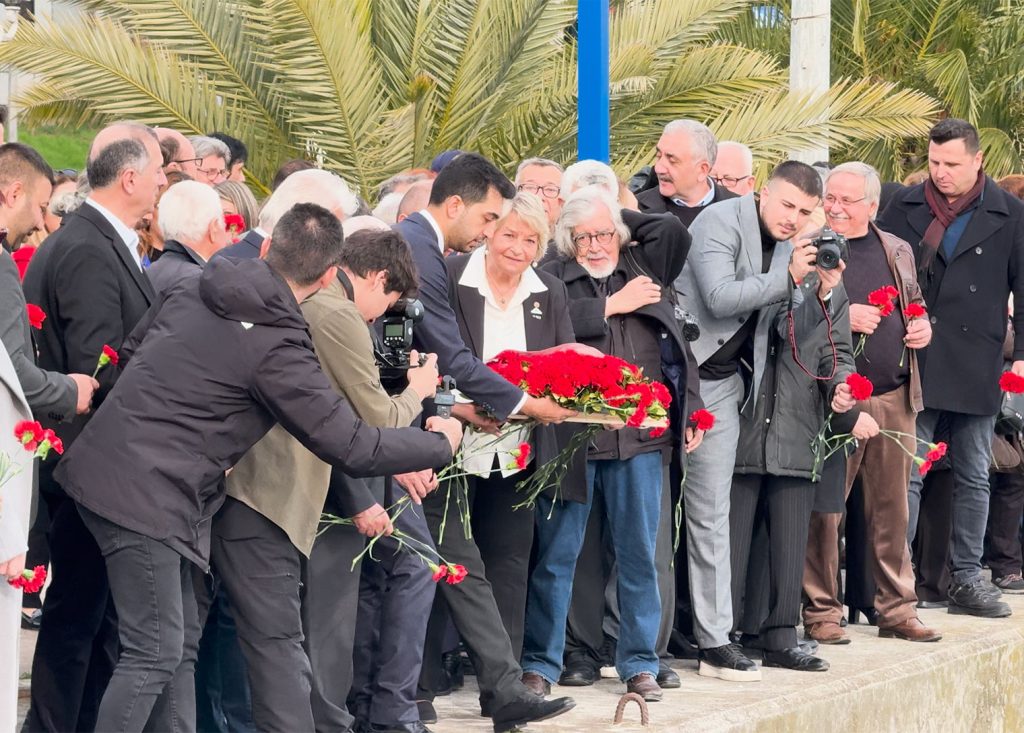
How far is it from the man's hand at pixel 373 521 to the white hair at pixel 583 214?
1.71 m

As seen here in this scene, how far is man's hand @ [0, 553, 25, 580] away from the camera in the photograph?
5.14 metres

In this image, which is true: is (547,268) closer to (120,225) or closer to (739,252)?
(739,252)

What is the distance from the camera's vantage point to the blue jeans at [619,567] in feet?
23.5

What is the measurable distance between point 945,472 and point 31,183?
222 inches

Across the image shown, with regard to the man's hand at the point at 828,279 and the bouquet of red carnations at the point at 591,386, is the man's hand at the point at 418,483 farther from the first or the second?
the man's hand at the point at 828,279

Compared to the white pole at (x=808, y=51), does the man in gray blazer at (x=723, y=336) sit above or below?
below

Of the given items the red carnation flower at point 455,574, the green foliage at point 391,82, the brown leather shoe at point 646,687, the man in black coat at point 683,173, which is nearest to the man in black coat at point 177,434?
the red carnation flower at point 455,574

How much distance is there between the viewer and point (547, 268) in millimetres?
7301

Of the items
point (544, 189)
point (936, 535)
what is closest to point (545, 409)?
point (544, 189)

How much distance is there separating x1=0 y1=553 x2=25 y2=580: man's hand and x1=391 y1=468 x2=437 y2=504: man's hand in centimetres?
149

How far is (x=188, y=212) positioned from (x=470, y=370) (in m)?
1.17

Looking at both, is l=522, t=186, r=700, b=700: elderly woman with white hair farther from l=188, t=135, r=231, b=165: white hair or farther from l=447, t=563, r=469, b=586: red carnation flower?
l=188, t=135, r=231, b=165: white hair

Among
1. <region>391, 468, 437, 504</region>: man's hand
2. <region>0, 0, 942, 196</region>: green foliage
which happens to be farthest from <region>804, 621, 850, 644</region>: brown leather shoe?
<region>0, 0, 942, 196</region>: green foliage

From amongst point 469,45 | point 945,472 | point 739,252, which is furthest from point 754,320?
point 469,45
